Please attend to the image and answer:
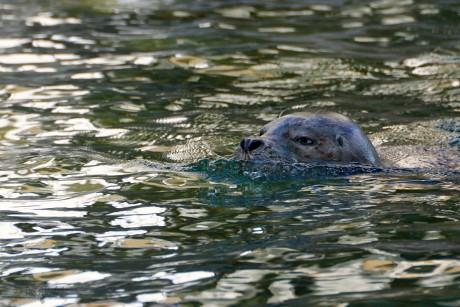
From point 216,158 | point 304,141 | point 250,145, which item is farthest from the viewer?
point 216,158

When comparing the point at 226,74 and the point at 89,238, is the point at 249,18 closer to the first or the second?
the point at 226,74

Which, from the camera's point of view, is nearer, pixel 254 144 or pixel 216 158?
pixel 254 144

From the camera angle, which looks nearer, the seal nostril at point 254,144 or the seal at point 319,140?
the seal nostril at point 254,144

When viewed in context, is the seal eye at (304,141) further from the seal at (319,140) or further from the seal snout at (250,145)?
the seal snout at (250,145)

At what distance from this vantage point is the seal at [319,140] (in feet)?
22.4

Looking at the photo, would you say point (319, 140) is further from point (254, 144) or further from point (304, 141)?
point (254, 144)

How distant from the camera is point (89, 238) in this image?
5062mm

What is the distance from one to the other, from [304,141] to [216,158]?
0.80 metres

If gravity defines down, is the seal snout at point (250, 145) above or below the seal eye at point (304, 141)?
above

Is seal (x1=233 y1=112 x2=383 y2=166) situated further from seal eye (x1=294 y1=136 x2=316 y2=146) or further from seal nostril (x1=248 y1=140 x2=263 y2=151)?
seal nostril (x1=248 y1=140 x2=263 y2=151)

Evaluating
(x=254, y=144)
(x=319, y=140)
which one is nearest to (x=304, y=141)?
(x=319, y=140)

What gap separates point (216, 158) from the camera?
7.32 m

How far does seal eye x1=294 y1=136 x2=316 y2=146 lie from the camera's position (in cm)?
689

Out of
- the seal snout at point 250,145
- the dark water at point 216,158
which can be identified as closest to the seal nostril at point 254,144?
the seal snout at point 250,145
